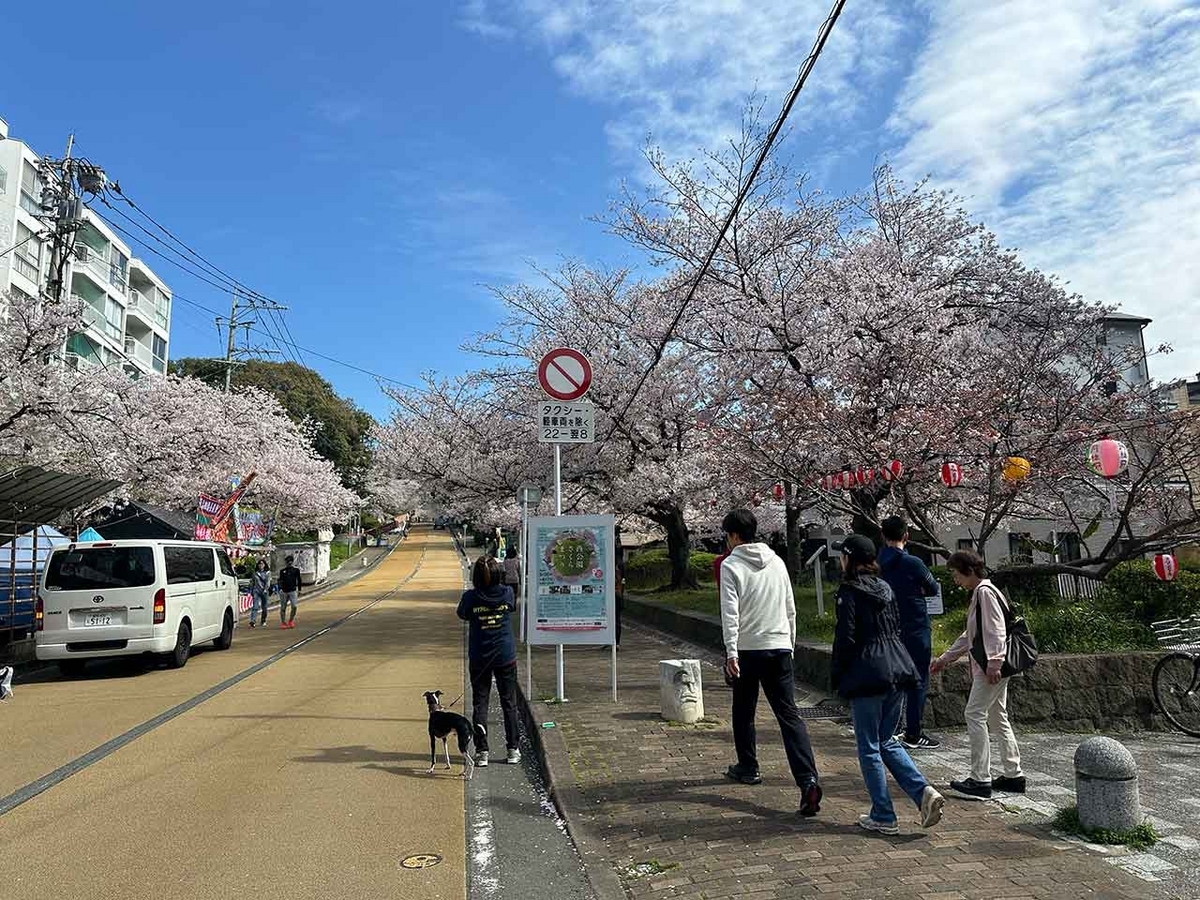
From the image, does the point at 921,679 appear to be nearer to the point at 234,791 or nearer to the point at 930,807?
the point at 930,807

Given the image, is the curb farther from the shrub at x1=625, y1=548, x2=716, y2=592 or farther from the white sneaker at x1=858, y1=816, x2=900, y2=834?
the shrub at x1=625, y1=548, x2=716, y2=592

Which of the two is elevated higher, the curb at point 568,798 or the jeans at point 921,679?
the jeans at point 921,679


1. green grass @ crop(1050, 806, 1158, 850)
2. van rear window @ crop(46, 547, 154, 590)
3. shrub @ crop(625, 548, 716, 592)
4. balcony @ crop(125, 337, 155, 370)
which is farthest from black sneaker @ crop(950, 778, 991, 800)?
balcony @ crop(125, 337, 155, 370)

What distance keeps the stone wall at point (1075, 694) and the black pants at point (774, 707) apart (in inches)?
101

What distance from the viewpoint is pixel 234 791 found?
568cm

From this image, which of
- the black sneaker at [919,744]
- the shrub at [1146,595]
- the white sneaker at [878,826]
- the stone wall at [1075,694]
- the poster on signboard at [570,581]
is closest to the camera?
the white sneaker at [878,826]

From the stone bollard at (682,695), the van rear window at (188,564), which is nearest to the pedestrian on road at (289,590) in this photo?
the van rear window at (188,564)

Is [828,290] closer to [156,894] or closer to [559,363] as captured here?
[559,363]

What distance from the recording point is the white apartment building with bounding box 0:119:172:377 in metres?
32.5

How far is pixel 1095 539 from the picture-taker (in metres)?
21.5

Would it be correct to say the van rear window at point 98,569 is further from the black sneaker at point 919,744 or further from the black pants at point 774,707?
the black sneaker at point 919,744

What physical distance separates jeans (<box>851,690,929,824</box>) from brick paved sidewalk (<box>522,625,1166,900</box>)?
7.7 inches

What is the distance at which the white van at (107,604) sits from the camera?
426 inches

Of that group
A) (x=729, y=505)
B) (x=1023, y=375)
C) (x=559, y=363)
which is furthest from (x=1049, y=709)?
(x=729, y=505)
